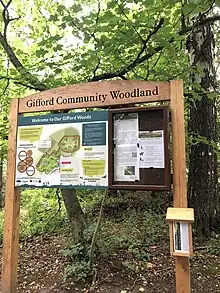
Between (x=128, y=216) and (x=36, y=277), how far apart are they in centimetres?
250

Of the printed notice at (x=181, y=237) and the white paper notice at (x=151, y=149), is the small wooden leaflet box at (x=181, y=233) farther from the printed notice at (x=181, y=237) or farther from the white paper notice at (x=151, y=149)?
the white paper notice at (x=151, y=149)

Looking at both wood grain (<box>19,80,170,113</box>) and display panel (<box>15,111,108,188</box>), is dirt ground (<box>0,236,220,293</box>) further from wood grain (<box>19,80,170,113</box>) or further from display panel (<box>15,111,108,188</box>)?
wood grain (<box>19,80,170,113</box>)

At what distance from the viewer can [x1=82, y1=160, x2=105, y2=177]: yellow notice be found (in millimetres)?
2473

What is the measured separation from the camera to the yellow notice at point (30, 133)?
9.14 ft

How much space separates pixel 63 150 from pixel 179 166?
3.64ft

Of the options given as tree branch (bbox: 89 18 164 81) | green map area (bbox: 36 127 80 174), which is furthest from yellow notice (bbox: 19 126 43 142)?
tree branch (bbox: 89 18 164 81)

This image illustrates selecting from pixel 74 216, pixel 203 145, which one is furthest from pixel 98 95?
pixel 203 145

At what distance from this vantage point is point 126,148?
2.41 metres

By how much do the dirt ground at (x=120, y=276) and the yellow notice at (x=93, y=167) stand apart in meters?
1.33

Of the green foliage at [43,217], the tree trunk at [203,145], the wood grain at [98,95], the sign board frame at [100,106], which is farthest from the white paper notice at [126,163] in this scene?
the green foliage at [43,217]

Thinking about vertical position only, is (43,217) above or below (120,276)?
above

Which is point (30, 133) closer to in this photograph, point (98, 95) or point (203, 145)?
point (98, 95)

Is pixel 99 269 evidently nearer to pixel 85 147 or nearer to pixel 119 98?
pixel 85 147

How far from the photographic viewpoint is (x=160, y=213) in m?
5.41
